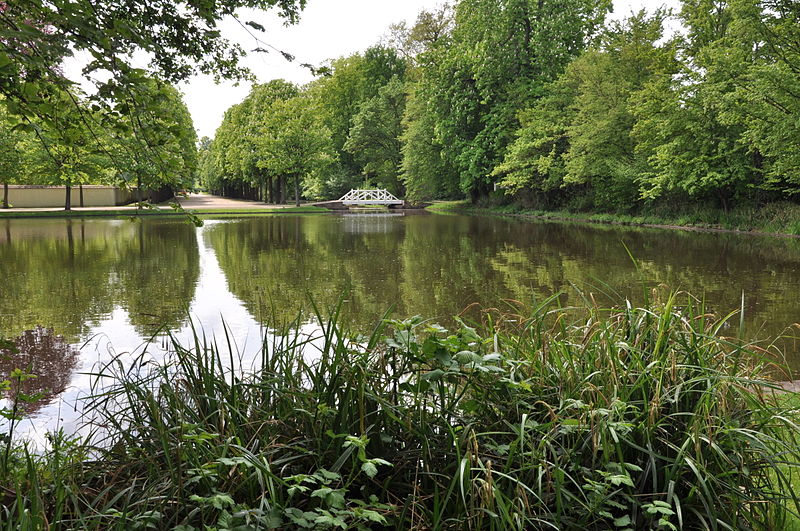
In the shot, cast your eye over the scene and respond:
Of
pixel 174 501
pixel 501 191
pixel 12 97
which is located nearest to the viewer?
pixel 174 501

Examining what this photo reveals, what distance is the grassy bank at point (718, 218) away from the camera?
20125 mm

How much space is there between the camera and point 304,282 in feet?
36.4

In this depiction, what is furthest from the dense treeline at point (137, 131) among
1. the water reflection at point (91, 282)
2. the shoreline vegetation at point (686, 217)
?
the shoreline vegetation at point (686, 217)

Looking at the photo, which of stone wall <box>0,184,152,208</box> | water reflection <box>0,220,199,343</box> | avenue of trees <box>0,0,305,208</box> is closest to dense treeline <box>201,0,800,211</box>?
avenue of trees <box>0,0,305,208</box>

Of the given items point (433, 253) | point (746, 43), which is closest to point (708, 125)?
point (746, 43)

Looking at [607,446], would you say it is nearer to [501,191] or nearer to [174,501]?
[174,501]

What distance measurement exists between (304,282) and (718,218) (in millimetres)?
18405

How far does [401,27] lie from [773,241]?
1956 inches

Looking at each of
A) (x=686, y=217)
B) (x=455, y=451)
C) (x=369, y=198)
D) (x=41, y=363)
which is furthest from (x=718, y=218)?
(x=369, y=198)

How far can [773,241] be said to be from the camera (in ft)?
58.7

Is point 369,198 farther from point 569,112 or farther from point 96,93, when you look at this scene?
point 96,93

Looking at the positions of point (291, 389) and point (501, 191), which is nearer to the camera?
point (291, 389)

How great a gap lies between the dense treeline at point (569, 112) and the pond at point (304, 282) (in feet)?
11.6

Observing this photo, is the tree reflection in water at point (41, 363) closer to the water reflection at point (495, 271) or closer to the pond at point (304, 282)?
the pond at point (304, 282)
